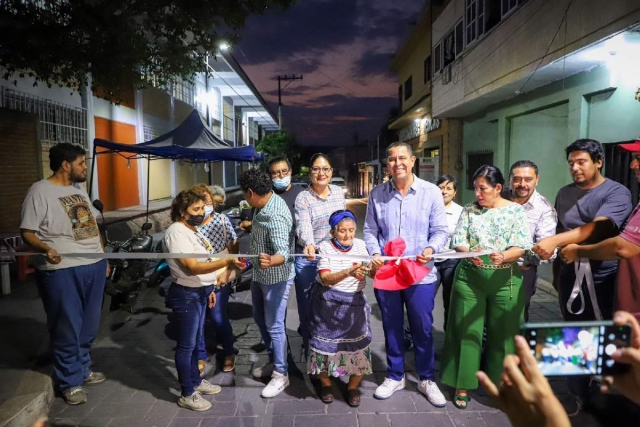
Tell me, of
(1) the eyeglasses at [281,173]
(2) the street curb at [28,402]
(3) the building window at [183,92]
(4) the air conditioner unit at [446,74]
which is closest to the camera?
(2) the street curb at [28,402]

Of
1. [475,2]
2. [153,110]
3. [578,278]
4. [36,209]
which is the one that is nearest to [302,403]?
[578,278]

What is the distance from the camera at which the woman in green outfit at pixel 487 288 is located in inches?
129

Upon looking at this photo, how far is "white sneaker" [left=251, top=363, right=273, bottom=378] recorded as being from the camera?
396 centimetres

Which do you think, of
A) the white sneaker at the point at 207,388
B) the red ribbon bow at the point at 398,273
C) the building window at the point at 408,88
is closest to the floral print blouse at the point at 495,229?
the red ribbon bow at the point at 398,273

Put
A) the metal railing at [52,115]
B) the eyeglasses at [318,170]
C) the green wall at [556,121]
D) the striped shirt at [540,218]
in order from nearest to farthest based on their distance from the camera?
the striped shirt at [540,218]
the eyeglasses at [318,170]
the green wall at [556,121]
the metal railing at [52,115]

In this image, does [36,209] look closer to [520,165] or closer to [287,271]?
[287,271]

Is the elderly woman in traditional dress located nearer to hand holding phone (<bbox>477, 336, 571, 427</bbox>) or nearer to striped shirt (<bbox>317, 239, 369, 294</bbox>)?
striped shirt (<bbox>317, 239, 369, 294</bbox>)

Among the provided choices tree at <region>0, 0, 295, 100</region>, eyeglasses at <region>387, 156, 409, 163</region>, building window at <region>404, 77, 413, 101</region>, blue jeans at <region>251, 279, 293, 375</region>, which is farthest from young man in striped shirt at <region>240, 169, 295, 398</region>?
building window at <region>404, 77, 413, 101</region>

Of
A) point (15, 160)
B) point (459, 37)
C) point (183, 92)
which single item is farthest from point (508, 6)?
point (183, 92)

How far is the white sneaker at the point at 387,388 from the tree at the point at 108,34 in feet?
18.9

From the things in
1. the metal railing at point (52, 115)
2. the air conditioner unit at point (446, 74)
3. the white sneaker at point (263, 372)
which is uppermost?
the air conditioner unit at point (446, 74)

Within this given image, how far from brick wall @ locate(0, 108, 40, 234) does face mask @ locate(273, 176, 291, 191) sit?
608 centimetres

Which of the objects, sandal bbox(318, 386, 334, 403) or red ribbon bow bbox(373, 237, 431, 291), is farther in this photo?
sandal bbox(318, 386, 334, 403)

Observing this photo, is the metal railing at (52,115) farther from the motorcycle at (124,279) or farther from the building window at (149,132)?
the motorcycle at (124,279)
